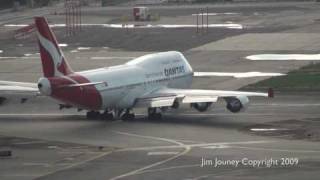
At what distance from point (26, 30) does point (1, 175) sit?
10308 cm

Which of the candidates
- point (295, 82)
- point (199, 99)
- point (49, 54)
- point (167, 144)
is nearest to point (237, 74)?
point (295, 82)

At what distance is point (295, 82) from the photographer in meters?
77.1

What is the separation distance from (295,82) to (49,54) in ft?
90.9

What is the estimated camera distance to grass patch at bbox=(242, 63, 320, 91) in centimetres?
7388

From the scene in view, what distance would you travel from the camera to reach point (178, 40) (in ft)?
397

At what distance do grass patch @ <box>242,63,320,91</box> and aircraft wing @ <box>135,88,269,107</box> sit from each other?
47.4ft

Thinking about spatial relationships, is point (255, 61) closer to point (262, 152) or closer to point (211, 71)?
point (211, 71)

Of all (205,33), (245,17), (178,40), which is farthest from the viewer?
(245,17)

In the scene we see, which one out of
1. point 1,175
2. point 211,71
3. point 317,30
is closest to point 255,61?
point 211,71

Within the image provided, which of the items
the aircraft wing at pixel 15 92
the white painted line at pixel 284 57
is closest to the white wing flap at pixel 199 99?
the aircraft wing at pixel 15 92

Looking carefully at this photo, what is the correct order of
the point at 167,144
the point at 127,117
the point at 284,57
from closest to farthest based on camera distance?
the point at 167,144, the point at 127,117, the point at 284,57

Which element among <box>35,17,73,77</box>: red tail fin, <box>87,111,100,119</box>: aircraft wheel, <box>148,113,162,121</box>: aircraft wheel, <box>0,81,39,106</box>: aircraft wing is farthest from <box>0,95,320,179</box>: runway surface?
<box>35,17,73,77</box>: red tail fin

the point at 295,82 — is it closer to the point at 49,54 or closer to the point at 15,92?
the point at 15,92

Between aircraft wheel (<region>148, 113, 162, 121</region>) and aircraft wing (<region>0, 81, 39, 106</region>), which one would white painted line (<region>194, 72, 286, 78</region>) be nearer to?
aircraft wheel (<region>148, 113, 162, 121</region>)
